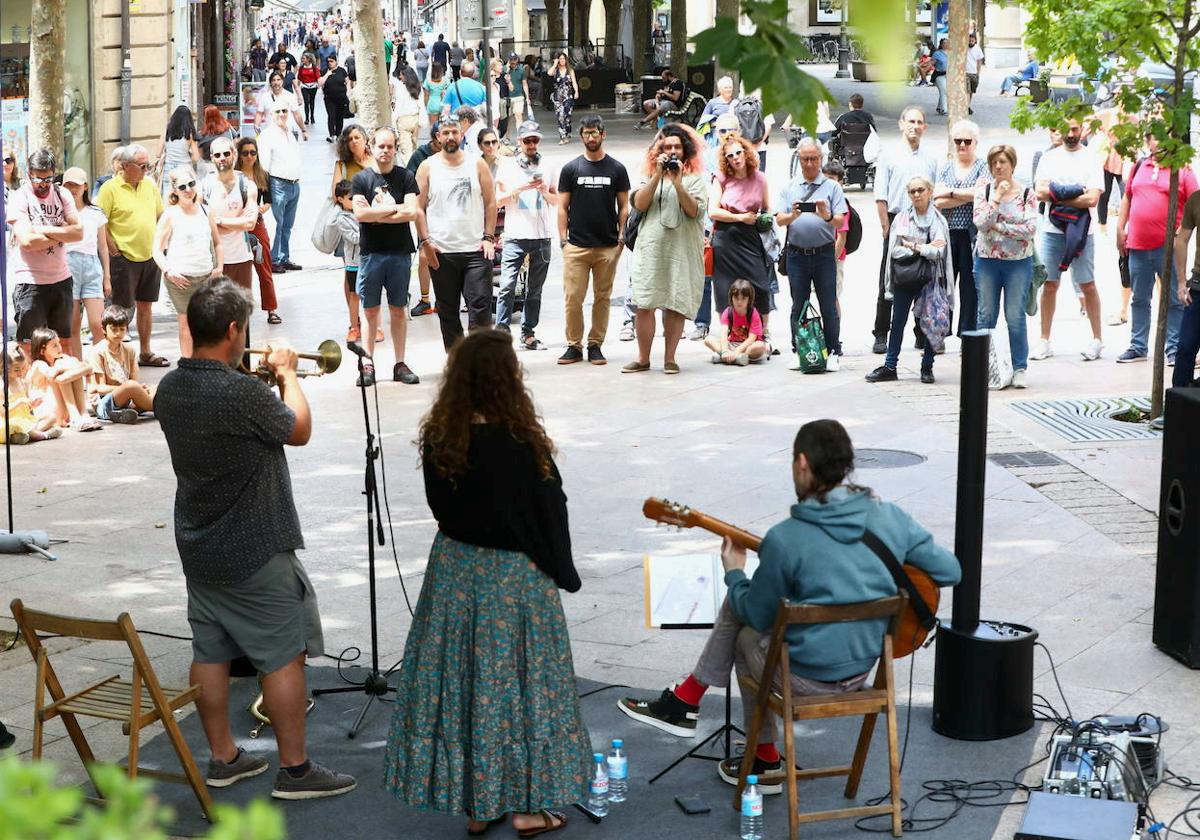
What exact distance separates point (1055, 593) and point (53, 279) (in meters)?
7.78

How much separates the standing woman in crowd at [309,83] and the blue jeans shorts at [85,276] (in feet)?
104

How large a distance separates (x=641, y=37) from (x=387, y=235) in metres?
34.5

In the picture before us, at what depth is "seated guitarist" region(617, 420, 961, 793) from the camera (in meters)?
5.36

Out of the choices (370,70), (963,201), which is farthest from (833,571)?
(370,70)

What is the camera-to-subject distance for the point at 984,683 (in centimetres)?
629

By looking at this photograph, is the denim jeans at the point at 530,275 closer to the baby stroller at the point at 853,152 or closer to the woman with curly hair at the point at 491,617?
the woman with curly hair at the point at 491,617

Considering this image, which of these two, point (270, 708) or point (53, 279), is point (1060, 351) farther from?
point (270, 708)

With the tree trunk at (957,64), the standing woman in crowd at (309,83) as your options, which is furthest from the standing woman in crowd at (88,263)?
the standing woman in crowd at (309,83)

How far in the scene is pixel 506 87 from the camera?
37.0 m

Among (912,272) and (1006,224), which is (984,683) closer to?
(1006,224)

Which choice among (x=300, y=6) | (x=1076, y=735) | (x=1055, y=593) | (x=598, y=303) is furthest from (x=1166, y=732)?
(x=300, y=6)

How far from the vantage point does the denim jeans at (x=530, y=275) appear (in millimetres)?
14023

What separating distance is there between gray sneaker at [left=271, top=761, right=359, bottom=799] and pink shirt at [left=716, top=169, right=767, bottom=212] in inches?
317

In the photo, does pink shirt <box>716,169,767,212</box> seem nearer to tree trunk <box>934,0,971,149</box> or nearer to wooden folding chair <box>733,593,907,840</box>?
wooden folding chair <box>733,593,907,840</box>
